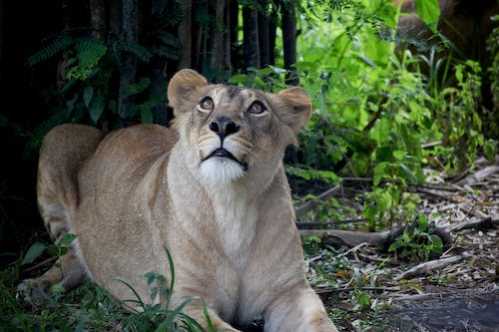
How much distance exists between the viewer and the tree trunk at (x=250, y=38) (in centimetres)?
579

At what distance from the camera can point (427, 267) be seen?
16.2ft

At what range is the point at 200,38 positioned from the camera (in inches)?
217

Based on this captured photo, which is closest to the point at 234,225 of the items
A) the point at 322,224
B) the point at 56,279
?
the point at 56,279

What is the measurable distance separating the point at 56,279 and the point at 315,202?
206 cm

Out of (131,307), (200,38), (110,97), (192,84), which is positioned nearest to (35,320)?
(131,307)

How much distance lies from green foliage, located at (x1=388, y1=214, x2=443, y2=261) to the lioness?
4.29ft

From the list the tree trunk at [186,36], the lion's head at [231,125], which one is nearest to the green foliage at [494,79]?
the tree trunk at [186,36]

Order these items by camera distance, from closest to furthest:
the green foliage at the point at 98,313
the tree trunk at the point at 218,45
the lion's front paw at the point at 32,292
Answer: the green foliage at the point at 98,313, the lion's front paw at the point at 32,292, the tree trunk at the point at 218,45

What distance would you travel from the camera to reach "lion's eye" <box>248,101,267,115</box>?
3.94 m

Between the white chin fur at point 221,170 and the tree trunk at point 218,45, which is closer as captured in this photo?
the white chin fur at point 221,170

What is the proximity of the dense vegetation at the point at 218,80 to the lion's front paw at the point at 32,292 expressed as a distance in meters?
0.06

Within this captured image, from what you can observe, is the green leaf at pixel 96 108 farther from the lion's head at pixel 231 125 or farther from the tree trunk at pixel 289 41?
the tree trunk at pixel 289 41

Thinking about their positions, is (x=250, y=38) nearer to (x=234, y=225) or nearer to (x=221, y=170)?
(x=234, y=225)

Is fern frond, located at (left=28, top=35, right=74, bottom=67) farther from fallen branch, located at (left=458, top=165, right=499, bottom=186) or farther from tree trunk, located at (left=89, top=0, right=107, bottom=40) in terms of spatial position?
fallen branch, located at (left=458, top=165, right=499, bottom=186)
